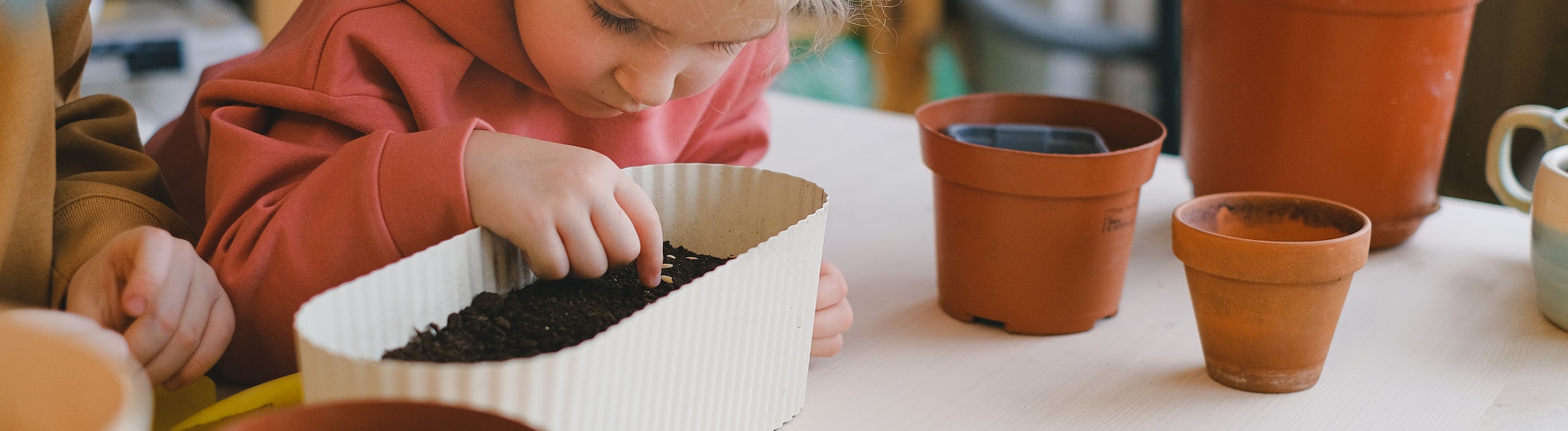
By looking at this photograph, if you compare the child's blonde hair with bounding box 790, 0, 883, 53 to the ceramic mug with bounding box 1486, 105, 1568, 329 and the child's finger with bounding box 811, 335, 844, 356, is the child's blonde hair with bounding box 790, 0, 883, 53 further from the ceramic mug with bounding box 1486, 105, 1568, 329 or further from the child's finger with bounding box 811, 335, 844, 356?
the ceramic mug with bounding box 1486, 105, 1568, 329

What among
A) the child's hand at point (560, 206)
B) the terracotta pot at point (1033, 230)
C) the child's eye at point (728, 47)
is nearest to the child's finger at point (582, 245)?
the child's hand at point (560, 206)

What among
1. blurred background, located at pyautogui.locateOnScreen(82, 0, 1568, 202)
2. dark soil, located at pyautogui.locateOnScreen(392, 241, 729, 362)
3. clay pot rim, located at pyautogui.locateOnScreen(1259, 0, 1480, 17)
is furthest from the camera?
blurred background, located at pyautogui.locateOnScreen(82, 0, 1568, 202)

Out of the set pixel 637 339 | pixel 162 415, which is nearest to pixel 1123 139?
pixel 637 339

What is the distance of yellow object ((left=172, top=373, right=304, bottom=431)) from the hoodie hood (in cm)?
18

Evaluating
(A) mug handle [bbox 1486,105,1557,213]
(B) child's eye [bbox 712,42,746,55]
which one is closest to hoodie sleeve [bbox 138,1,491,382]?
(B) child's eye [bbox 712,42,746,55]

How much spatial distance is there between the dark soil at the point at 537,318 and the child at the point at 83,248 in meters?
0.12

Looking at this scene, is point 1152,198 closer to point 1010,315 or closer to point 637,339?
point 1010,315

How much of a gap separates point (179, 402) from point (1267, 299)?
18.7 inches

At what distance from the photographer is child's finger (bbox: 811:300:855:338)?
1.73ft

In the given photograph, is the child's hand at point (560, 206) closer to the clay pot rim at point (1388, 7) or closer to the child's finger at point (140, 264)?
the child's finger at point (140, 264)

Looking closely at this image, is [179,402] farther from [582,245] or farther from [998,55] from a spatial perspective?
[998,55]

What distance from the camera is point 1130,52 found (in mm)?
1571

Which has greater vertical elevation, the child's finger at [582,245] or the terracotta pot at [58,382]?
the terracotta pot at [58,382]

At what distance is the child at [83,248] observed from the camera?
0.44 meters
